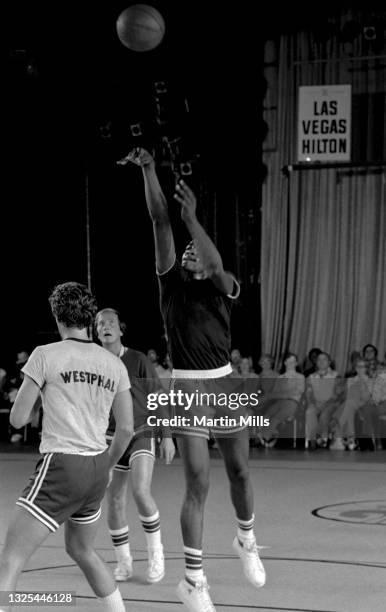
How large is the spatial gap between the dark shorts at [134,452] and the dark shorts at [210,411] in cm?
90

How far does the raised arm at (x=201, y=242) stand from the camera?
6.01 meters

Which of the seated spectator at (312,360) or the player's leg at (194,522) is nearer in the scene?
the player's leg at (194,522)

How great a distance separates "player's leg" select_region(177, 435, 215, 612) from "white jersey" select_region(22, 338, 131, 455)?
1.19 metres

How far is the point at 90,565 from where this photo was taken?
4.89 m

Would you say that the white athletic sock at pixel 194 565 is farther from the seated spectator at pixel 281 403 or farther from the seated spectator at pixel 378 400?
the seated spectator at pixel 281 403

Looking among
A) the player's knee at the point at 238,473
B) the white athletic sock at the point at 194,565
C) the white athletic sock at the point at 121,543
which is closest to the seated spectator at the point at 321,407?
the white athletic sock at the point at 121,543

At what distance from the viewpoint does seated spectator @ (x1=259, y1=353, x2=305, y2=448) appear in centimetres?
1544

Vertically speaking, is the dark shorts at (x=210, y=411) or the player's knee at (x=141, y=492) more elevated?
the dark shorts at (x=210, y=411)

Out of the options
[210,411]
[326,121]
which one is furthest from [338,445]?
[210,411]

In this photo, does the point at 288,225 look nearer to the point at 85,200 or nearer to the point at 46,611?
the point at 85,200

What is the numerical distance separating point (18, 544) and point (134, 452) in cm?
249

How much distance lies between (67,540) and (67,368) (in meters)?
0.82

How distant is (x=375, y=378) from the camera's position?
15016 mm

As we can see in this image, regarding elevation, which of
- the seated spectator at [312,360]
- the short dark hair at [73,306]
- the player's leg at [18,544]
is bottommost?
the seated spectator at [312,360]
